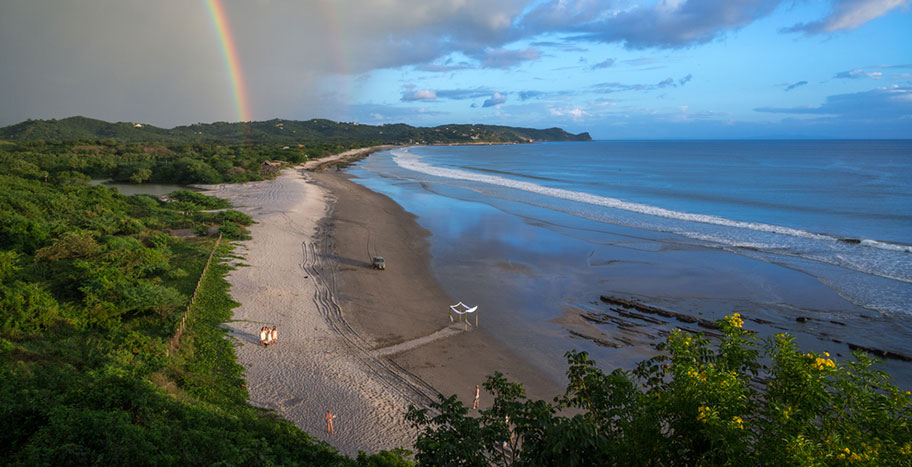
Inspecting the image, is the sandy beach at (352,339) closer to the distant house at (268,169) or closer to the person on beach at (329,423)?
the person on beach at (329,423)

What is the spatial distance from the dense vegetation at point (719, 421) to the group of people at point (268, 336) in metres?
11.6

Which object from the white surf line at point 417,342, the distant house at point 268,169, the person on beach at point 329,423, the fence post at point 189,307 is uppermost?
the distant house at point 268,169

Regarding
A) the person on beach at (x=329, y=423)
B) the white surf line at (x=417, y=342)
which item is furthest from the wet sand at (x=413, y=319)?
the person on beach at (x=329, y=423)

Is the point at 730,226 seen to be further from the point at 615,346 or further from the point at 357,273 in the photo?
the point at 357,273

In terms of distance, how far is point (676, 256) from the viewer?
28.7 meters

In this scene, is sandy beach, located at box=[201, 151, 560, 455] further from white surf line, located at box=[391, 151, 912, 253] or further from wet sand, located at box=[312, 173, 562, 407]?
white surf line, located at box=[391, 151, 912, 253]

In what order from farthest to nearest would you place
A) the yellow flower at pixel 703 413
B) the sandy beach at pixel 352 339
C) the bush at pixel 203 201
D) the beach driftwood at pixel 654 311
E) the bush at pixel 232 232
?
the bush at pixel 203 201 → the bush at pixel 232 232 → the beach driftwood at pixel 654 311 → the sandy beach at pixel 352 339 → the yellow flower at pixel 703 413

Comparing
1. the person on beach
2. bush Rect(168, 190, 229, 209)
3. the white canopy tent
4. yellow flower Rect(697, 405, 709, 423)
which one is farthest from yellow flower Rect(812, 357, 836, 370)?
bush Rect(168, 190, 229, 209)

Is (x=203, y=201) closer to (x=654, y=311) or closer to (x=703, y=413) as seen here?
(x=654, y=311)

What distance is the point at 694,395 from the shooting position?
189 inches

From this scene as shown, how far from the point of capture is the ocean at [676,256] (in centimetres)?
1906

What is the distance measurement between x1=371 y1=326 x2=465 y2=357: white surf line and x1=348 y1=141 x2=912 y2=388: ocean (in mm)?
1798

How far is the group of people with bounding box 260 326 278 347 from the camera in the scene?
15984mm

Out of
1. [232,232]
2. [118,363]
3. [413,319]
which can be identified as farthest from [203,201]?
[118,363]
